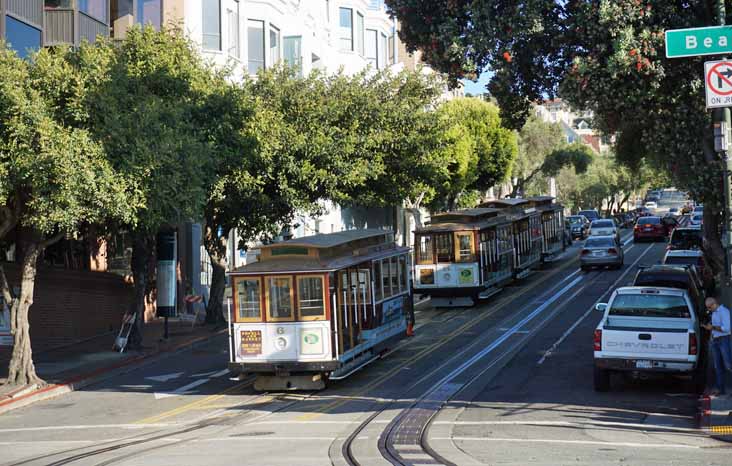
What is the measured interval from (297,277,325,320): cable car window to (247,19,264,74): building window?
21416 mm

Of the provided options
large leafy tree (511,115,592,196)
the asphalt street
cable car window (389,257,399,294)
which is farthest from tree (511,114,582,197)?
cable car window (389,257,399,294)

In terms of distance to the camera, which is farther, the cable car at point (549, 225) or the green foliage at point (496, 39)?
the cable car at point (549, 225)

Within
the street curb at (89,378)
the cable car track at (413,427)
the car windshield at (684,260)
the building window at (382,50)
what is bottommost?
the cable car track at (413,427)

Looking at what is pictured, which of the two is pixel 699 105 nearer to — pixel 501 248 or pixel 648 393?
pixel 648 393

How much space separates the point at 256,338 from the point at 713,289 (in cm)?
1650

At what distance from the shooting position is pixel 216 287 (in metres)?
30.2

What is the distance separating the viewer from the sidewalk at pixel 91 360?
779 inches

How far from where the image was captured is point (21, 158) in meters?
17.7

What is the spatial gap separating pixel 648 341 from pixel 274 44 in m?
27.0

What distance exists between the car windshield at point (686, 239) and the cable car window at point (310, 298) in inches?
1026

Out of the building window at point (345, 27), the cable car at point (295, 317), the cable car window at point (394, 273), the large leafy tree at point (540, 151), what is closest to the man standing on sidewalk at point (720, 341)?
the cable car at point (295, 317)

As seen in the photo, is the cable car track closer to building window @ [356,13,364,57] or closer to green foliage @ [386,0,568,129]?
green foliage @ [386,0,568,129]

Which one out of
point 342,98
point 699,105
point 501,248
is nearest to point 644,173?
point 501,248

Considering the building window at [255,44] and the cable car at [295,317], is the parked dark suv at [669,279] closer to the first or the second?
the cable car at [295,317]
